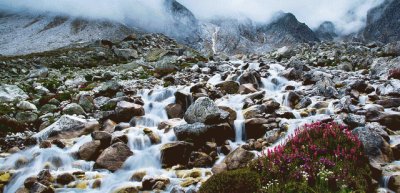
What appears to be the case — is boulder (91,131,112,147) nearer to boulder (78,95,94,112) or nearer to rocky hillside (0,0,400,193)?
rocky hillside (0,0,400,193)

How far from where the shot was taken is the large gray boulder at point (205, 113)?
14.6 metres

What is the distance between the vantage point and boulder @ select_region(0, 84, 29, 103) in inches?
817

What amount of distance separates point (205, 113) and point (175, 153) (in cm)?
259

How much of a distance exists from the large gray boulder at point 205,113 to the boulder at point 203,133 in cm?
53

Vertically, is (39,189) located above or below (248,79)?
below

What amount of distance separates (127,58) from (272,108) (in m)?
33.3

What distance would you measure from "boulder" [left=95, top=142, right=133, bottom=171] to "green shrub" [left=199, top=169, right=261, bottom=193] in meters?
4.85

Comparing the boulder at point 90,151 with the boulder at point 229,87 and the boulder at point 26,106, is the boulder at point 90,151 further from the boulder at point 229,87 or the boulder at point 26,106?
the boulder at point 229,87

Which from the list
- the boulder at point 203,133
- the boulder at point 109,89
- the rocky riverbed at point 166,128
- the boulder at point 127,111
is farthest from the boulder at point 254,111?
the boulder at point 109,89

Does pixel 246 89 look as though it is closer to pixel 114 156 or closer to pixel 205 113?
pixel 205 113

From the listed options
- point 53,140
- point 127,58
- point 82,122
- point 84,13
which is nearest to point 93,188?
point 53,140

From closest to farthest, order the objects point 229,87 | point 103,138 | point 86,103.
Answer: point 103,138 → point 86,103 → point 229,87

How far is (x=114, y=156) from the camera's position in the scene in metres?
12.8

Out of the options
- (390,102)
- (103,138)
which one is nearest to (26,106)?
(103,138)
